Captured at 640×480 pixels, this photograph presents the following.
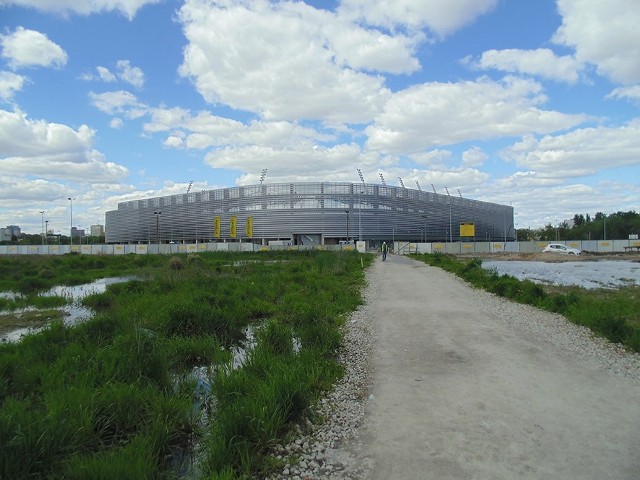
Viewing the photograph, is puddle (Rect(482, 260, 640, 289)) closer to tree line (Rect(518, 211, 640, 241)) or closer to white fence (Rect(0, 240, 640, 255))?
white fence (Rect(0, 240, 640, 255))

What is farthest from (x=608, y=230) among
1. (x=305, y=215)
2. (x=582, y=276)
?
(x=582, y=276)

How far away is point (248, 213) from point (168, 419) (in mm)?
123835

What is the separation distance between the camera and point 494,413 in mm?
5168

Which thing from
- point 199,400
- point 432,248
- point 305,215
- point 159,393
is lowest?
point 199,400

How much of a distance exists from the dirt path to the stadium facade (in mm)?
101564

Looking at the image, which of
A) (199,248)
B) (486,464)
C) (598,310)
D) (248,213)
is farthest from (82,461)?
(248,213)

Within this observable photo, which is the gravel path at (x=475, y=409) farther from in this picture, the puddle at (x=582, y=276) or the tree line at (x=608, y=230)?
the tree line at (x=608, y=230)

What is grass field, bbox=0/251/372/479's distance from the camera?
406 centimetres

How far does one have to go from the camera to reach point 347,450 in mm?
4445

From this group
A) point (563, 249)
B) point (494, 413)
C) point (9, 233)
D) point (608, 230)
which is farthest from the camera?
point (9, 233)

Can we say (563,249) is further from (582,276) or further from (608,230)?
(608,230)

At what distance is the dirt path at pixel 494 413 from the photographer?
4.06 metres

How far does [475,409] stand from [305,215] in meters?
117

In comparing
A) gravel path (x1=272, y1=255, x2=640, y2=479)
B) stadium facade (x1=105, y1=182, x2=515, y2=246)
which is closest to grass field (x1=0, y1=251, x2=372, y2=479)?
gravel path (x1=272, y1=255, x2=640, y2=479)
